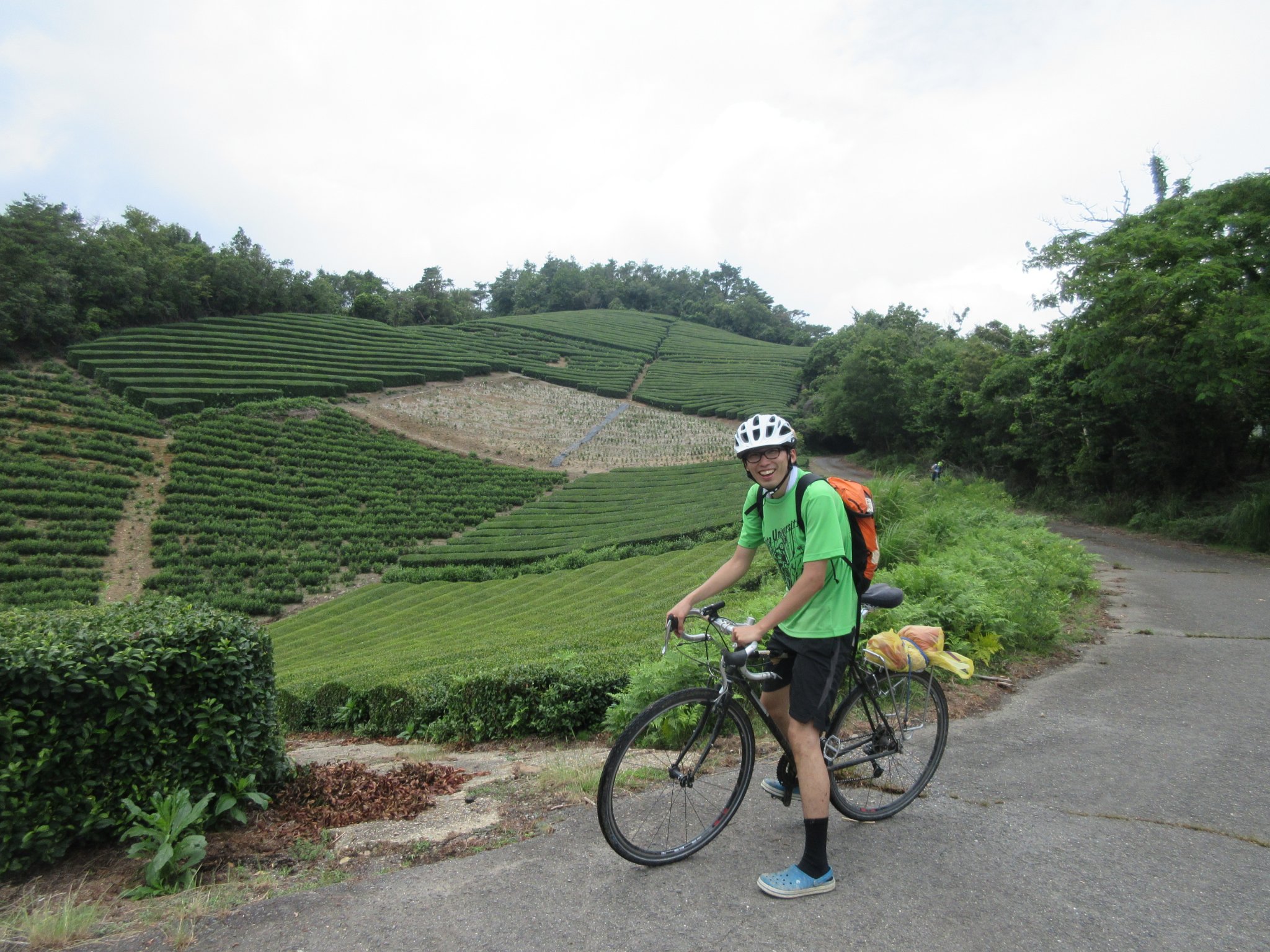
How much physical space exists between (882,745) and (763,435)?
1835 millimetres

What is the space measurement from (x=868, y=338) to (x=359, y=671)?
48271 mm

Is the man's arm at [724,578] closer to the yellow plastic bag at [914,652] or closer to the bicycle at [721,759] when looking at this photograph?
the bicycle at [721,759]

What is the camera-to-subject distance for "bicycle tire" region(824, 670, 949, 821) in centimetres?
378

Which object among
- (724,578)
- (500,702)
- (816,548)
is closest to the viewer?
(816,548)

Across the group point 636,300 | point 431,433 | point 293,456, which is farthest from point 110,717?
point 636,300

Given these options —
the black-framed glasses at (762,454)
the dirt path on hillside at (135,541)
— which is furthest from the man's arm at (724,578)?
the dirt path on hillside at (135,541)

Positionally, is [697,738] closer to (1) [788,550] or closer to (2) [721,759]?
(2) [721,759]

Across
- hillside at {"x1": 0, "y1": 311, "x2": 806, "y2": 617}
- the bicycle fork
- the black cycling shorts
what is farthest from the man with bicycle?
hillside at {"x1": 0, "y1": 311, "x2": 806, "y2": 617}

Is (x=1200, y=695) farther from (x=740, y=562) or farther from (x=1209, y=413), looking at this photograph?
(x=1209, y=413)

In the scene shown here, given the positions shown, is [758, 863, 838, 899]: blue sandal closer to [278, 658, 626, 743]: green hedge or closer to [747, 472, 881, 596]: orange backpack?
[747, 472, 881, 596]: orange backpack

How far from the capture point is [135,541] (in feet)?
98.5

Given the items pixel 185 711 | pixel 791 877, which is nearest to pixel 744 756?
pixel 791 877

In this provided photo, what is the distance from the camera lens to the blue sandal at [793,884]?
304 cm

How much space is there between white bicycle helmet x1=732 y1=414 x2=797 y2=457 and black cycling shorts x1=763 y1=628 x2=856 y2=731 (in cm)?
85
